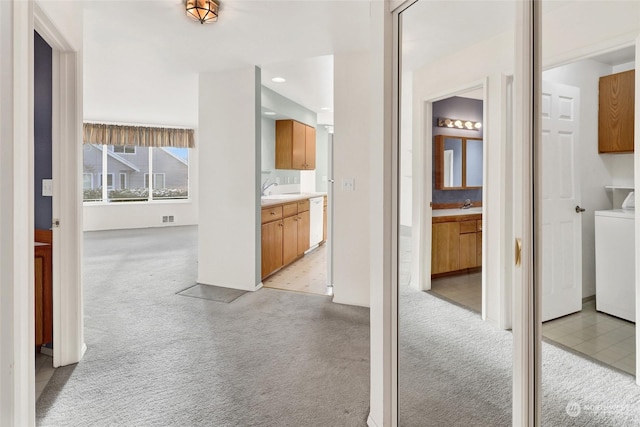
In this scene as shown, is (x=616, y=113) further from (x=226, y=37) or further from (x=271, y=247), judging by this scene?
(x=271, y=247)

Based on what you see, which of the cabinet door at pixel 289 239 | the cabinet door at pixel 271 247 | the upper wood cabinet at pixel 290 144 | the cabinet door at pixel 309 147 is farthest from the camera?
the cabinet door at pixel 309 147

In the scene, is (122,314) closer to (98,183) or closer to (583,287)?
(583,287)

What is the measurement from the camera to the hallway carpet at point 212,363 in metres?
1.84

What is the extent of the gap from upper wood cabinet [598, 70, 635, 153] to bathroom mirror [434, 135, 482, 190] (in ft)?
1.33

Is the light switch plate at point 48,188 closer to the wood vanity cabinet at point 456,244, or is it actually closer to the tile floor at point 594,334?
the wood vanity cabinet at point 456,244

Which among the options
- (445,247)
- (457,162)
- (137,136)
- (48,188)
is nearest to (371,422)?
(445,247)

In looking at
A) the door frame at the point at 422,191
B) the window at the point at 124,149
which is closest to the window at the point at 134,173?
the window at the point at 124,149

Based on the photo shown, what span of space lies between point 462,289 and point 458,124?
27.7 inches

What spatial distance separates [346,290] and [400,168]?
208 cm

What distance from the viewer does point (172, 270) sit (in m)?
4.71

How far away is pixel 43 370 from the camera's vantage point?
87.8 inches

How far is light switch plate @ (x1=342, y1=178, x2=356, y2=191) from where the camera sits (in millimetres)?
3451

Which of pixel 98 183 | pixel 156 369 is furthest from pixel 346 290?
pixel 98 183

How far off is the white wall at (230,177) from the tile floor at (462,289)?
248 cm
